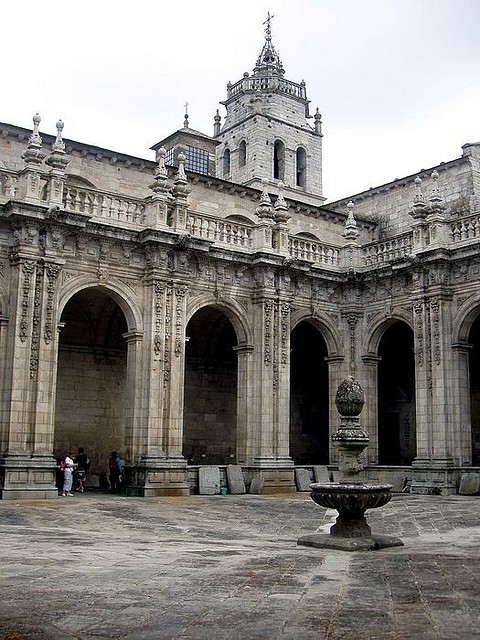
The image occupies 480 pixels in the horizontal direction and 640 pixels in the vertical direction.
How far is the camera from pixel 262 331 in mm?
25156

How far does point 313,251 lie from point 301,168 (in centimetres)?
1187

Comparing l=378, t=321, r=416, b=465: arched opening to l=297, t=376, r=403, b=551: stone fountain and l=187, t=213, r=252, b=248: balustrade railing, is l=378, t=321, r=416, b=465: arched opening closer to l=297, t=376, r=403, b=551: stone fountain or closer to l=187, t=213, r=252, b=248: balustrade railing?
l=187, t=213, r=252, b=248: balustrade railing

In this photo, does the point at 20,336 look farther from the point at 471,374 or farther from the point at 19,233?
the point at 471,374

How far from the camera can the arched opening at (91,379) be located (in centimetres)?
2616

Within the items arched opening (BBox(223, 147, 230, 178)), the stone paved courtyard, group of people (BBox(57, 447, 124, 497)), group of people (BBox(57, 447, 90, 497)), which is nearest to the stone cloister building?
group of people (BBox(57, 447, 90, 497))

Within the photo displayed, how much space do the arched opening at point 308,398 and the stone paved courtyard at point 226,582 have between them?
17.1m

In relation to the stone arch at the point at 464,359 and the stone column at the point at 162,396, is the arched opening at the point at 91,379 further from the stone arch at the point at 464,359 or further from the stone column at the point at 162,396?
the stone arch at the point at 464,359

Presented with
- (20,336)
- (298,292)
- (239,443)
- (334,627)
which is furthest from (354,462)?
(298,292)

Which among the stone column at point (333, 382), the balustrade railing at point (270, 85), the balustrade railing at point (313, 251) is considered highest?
the balustrade railing at point (270, 85)

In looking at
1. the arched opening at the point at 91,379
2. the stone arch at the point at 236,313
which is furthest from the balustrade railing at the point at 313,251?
the arched opening at the point at 91,379

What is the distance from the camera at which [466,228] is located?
2466cm

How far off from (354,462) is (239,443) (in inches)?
548

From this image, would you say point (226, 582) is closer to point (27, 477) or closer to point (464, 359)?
point (27, 477)

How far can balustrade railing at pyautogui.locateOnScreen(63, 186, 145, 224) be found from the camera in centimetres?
2189
